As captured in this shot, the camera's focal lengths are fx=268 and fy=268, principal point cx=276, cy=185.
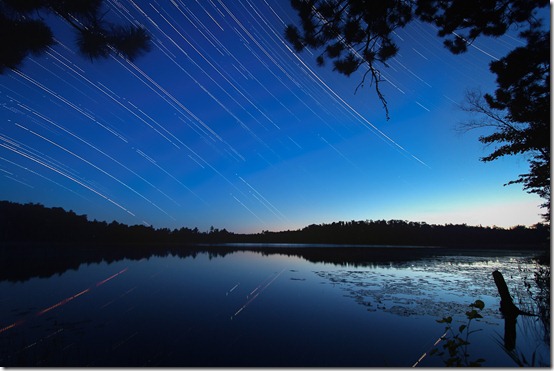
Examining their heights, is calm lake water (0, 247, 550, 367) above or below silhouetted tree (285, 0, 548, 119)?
below

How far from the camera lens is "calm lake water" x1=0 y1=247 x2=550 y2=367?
21.6 feet

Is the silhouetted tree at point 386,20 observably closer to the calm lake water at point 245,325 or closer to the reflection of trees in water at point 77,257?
the calm lake water at point 245,325

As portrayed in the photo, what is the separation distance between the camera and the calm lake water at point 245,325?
260 inches

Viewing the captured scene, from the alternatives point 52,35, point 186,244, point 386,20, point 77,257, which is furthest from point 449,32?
point 186,244

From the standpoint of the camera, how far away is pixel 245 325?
358 inches

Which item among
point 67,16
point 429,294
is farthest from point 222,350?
point 429,294

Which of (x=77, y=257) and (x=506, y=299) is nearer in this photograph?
(x=506, y=299)

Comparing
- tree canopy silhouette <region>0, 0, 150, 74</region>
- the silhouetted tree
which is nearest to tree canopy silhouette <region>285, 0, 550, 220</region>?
the silhouetted tree

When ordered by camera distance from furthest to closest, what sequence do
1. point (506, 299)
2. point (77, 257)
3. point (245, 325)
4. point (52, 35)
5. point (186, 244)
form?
point (186, 244)
point (77, 257)
point (245, 325)
point (506, 299)
point (52, 35)

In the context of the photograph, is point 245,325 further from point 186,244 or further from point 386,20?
point 186,244

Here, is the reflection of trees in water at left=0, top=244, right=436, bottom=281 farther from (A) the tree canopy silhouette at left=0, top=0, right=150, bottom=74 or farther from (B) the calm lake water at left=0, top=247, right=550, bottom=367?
(A) the tree canopy silhouette at left=0, top=0, right=150, bottom=74

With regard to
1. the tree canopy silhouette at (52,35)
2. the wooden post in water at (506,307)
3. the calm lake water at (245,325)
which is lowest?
the calm lake water at (245,325)

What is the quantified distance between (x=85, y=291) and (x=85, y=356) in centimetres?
990

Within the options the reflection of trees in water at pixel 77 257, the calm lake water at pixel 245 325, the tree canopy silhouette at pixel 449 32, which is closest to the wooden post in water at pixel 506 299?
the calm lake water at pixel 245 325
